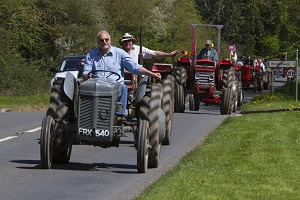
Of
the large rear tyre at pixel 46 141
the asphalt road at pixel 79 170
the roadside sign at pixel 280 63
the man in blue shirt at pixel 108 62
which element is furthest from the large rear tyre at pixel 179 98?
the large rear tyre at pixel 46 141

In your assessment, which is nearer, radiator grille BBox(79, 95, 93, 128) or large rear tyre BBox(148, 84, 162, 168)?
radiator grille BBox(79, 95, 93, 128)

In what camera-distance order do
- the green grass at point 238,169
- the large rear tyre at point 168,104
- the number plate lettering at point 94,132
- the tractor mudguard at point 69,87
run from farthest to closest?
the large rear tyre at point 168,104
the tractor mudguard at point 69,87
the number plate lettering at point 94,132
the green grass at point 238,169

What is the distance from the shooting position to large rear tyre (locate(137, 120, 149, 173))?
1426 cm

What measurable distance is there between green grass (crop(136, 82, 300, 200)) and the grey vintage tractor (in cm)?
64

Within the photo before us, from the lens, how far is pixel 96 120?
1413 cm

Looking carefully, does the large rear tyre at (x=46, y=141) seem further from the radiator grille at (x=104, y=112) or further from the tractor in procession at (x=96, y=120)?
the radiator grille at (x=104, y=112)

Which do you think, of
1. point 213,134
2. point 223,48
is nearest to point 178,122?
point 213,134

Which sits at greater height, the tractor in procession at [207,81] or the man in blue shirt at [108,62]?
the man in blue shirt at [108,62]

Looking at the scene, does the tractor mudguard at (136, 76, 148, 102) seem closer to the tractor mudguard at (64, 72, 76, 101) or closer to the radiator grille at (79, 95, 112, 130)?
the radiator grille at (79, 95, 112, 130)

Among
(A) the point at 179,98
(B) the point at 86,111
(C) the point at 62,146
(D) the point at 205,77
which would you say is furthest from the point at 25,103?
(B) the point at 86,111

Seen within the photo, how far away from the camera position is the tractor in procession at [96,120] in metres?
14.2

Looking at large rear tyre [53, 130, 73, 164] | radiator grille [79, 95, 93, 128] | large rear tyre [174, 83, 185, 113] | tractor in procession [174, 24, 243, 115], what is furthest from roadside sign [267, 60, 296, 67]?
radiator grille [79, 95, 93, 128]

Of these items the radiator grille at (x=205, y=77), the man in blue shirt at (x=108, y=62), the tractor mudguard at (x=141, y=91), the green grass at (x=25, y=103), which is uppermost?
the man in blue shirt at (x=108, y=62)

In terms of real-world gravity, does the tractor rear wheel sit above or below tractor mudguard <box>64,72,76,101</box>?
below
